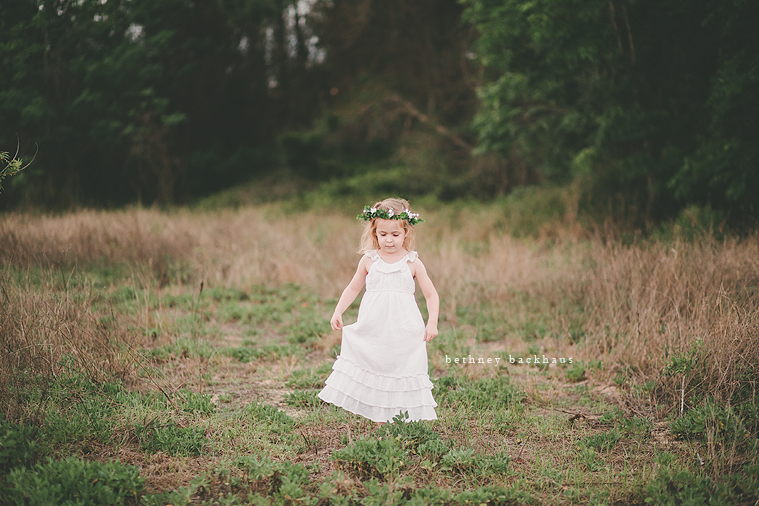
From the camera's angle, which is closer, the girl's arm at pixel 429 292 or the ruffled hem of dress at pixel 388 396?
the ruffled hem of dress at pixel 388 396

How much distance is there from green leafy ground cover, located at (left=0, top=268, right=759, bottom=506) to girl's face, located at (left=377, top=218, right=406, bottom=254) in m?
1.24

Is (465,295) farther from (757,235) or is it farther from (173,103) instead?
(173,103)

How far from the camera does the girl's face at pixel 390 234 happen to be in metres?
3.68

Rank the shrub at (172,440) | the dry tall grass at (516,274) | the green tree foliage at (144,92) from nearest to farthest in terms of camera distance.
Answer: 1. the shrub at (172,440)
2. the dry tall grass at (516,274)
3. the green tree foliage at (144,92)

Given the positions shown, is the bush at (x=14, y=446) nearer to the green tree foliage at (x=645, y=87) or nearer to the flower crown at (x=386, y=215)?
the flower crown at (x=386, y=215)

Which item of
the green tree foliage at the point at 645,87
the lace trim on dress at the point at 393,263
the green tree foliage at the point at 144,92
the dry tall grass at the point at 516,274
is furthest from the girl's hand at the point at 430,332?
the green tree foliage at the point at 144,92

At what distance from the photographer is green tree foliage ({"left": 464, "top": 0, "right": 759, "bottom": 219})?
838 centimetres

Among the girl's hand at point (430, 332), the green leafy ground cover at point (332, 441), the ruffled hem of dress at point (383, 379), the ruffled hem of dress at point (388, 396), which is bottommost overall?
the green leafy ground cover at point (332, 441)

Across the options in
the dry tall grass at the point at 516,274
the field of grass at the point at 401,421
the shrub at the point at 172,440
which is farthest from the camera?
the dry tall grass at the point at 516,274

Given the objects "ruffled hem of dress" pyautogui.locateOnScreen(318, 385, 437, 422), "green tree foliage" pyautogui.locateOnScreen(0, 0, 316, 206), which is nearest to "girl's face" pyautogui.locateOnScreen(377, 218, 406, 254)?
"ruffled hem of dress" pyautogui.locateOnScreen(318, 385, 437, 422)

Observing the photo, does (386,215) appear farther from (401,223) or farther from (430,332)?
(430,332)

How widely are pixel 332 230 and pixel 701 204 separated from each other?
7955mm

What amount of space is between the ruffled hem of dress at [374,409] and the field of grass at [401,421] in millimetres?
88

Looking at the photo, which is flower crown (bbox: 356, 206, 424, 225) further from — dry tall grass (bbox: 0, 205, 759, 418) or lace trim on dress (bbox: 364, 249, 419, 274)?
dry tall grass (bbox: 0, 205, 759, 418)
